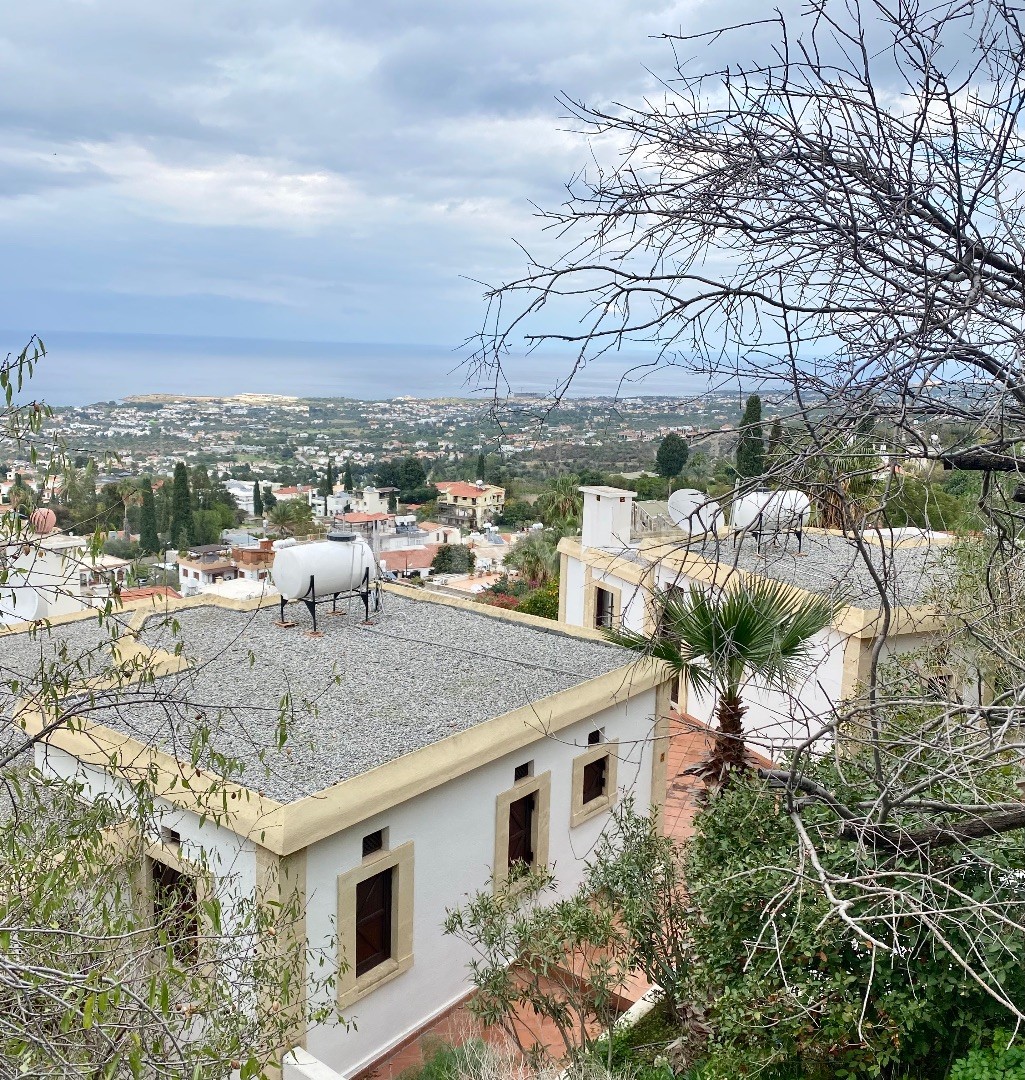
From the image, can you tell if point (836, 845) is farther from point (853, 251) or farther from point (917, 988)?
point (853, 251)

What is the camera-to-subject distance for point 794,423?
11.9 feet

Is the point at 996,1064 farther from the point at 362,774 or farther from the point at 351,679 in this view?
the point at 351,679

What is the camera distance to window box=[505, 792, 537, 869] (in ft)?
32.9

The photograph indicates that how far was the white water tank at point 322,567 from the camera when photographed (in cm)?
1242

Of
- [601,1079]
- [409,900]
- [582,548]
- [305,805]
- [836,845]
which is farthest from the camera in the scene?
[582,548]

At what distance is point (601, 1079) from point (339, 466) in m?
75.6

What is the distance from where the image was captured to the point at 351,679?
10656 millimetres

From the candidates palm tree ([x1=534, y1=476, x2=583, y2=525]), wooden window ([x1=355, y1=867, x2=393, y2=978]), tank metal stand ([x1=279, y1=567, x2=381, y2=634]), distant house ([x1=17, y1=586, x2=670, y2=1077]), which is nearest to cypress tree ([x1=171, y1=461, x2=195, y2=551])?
palm tree ([x1=534, y1=476, x2=583, y2=525])

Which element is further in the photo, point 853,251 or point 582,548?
point 582,548

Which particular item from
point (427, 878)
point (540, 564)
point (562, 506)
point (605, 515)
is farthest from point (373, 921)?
Answer: point (562, 506)

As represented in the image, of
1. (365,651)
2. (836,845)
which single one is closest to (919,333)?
(836,845)

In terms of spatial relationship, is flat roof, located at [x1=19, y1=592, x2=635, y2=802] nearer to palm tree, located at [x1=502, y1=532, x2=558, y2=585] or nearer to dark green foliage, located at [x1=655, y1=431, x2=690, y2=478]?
dark green foliage, located at [x1=655, y1=431, x2=690, y2=478]

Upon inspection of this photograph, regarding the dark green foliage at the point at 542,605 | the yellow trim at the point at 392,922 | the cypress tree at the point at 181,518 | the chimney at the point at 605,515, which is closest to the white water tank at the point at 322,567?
the yellow trim at the point at 392,922

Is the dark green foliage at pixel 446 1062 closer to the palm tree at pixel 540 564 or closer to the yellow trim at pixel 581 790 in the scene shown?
the yellow trim at pixel 581 790
